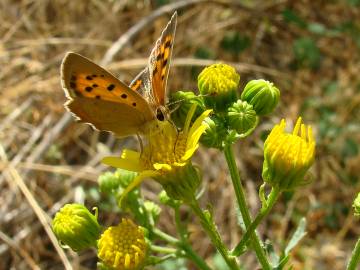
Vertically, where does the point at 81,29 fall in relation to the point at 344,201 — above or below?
above

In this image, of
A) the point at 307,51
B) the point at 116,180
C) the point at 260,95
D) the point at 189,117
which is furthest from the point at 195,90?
the point at 189,117

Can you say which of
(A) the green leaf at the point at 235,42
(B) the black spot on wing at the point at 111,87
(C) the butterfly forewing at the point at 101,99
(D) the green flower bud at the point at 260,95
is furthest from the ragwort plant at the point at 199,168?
(A) the green leaf at the point at 235,42

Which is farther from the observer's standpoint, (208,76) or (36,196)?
(36,196)

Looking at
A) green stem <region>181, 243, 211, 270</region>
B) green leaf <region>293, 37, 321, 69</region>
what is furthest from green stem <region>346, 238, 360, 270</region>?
green leaf <region>293, 37, 321, 69</region>

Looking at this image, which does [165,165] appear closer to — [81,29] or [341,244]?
[341,244]

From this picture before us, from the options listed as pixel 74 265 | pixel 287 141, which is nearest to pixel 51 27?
pixel 74 265

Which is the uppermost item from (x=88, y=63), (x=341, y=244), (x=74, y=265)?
(x=88, y=63)
